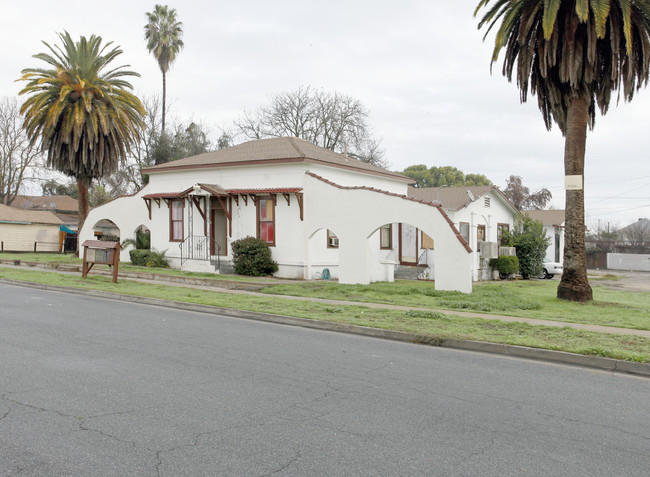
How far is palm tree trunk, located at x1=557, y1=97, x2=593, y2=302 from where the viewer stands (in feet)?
52.6

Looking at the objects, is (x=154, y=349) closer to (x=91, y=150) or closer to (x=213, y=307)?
(x=213, y=307)

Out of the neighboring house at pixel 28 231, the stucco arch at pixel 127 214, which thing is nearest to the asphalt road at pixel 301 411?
the stucco arch at pixel 127 214

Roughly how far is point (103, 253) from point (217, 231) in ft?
20.3

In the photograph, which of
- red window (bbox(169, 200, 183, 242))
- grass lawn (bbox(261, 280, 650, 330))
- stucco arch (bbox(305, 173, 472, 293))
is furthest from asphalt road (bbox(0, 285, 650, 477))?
red window (bbox(169, 200, 183, 242))

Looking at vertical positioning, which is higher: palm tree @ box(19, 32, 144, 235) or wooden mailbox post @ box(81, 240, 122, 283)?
palm tree @ box(19, 32, 144, 235)

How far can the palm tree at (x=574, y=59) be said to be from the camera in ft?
48.7

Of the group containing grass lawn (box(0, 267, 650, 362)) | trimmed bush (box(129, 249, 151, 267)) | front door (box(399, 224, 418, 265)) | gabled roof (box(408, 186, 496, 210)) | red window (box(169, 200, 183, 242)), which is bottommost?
grass lawn (box(0, 267, 650, 362))

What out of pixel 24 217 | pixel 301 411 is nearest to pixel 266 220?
pixel 301 411

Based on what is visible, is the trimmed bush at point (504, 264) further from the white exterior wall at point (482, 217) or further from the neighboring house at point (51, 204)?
the neighboring house at point (51, 204)

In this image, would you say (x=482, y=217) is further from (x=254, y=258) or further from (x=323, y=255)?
(x=254, y=258)

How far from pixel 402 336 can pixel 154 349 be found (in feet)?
14.7

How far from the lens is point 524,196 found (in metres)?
60.9

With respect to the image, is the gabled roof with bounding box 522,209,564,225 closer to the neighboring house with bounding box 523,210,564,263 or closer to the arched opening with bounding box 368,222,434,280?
the neighboring house with bounding box 523,210,564,263

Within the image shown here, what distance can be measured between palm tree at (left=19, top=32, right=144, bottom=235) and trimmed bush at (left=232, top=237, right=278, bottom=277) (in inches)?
435
